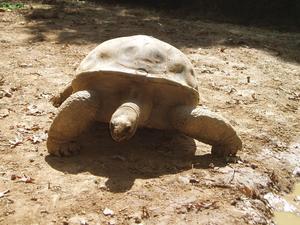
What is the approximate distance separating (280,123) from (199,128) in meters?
1.68

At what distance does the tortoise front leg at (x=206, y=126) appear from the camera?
4113 mm

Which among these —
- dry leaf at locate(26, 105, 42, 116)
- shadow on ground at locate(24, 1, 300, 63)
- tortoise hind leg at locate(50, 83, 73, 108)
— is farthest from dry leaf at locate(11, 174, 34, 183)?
shadow on ground at locate(24, 1, 300, 63)

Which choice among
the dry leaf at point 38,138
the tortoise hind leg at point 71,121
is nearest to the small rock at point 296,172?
the tortoise hind leg at point 71,121

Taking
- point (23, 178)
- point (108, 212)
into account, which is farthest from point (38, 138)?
point (108, 212)

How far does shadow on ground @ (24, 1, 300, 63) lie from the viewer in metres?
8.61

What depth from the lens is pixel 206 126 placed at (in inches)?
163

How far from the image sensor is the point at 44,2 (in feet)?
37.9

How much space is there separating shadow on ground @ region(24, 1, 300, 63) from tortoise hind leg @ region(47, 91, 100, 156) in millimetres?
4182

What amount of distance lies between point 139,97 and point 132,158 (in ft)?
1.76

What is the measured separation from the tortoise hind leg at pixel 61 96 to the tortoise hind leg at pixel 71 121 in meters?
1.10

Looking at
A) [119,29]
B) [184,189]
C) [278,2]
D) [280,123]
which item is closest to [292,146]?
[280,123]

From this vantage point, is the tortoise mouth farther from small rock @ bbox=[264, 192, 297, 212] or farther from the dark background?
the dark background

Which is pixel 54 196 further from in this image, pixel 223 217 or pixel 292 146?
pixel 292 146

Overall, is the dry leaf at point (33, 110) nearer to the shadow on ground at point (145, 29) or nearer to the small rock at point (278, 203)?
the small rock at point (278, 203)
